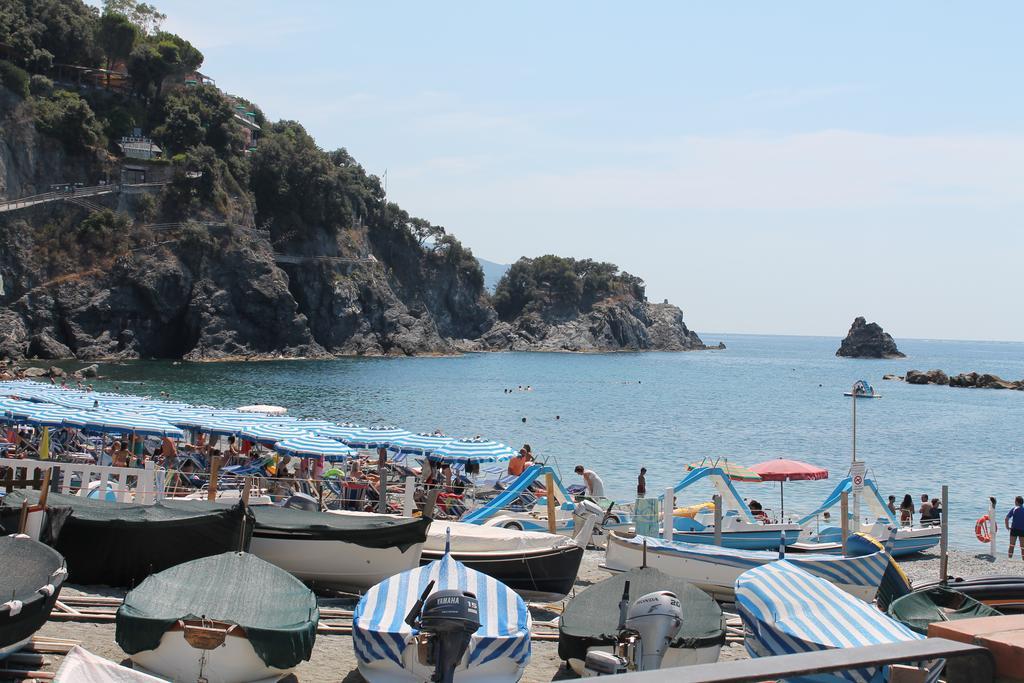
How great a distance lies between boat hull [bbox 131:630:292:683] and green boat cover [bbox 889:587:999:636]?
7.40 metres

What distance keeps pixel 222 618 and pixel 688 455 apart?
38.3m

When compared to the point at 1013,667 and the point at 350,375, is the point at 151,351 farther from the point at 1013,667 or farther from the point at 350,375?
the point at 1013,667

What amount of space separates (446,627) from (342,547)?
611 cm

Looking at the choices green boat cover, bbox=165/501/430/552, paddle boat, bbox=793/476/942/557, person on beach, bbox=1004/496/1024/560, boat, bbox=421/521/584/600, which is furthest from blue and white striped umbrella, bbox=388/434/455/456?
person on beach, bbox=1004/496/1024/560

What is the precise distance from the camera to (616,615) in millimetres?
11539

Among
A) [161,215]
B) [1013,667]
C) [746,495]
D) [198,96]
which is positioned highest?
[198,96]

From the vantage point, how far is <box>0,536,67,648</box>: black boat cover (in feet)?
30.6

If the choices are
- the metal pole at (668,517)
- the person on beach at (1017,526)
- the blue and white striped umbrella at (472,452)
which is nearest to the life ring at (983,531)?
the person on beach at (1017,526)

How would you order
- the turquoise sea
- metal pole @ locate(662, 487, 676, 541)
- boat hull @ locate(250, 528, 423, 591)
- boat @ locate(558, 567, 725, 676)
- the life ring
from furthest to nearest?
1. the turquoise sea
2. the life ring
3. metal pole @ locate(662, 487, 676, 541)
4. boat hull @ locate(250, 528, 423, 591)
5. boat @ locate(558, 567, 725, 676)

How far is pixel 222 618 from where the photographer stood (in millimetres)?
10305

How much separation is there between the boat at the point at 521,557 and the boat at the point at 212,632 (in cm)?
483

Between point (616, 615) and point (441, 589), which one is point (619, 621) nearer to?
point (616, 615)

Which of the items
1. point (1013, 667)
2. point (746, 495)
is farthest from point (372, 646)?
point (746, 495)

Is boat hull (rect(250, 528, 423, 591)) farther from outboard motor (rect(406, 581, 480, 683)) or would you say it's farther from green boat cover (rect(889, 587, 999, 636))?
green boat cover (rect(889, 587, 999, 636))
